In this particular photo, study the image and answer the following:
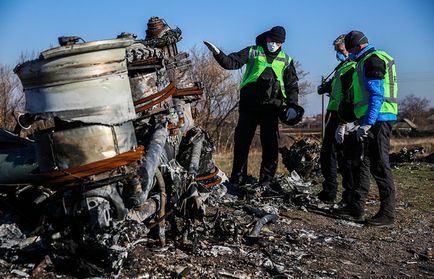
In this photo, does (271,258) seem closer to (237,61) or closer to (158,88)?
(158,88)

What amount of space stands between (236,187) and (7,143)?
3163 mm

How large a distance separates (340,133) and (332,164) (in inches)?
27.8

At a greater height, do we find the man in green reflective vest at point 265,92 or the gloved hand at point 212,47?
the gloved hand at point 212,47

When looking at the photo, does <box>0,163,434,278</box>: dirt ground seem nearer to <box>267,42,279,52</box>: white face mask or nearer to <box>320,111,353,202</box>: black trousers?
<box>320,111,353,202</box>: black trousers

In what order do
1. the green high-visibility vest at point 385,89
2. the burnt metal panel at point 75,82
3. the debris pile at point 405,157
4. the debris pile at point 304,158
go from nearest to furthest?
the burnt metal panel at point 75,82 < the green high-visibility vest at point 385,89 < the debris pile at point 304,158 < the debris pile at point 405,157

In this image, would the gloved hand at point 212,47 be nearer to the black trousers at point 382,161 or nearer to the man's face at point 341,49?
the man's face at point 341,49

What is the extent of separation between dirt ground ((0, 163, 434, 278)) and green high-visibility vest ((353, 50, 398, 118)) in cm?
130

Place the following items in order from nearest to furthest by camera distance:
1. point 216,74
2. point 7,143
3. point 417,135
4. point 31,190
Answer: point 31,190 < point 7,143 < point 216,74 < point 417,135

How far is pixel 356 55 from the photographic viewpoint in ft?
19.7

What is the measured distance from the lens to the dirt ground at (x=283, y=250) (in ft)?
12.1

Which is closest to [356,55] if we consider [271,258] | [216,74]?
[271,258]

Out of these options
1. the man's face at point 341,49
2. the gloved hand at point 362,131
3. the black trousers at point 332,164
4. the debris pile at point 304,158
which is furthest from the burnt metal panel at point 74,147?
the debris pile at point 304,158

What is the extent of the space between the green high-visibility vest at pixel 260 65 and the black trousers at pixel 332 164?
0.76 metres

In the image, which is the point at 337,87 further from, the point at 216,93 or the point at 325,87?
the point at 216,93
